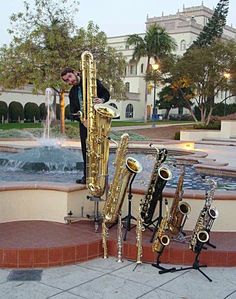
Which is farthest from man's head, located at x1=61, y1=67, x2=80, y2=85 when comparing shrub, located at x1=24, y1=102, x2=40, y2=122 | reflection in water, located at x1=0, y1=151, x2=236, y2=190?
shrub, located at x1=24, y1=102, x2=40, y2=122

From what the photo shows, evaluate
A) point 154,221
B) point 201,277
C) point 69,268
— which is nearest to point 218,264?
point 201,277

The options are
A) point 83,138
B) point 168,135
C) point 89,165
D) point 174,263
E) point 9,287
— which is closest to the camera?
point 9,287

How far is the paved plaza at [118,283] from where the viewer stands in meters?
3.55

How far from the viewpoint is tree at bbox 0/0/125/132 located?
2259 centimetres

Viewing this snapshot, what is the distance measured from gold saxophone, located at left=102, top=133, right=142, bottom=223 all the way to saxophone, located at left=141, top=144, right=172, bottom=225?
0.19 m

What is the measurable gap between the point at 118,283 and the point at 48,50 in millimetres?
20512

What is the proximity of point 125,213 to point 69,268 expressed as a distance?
4.65ft

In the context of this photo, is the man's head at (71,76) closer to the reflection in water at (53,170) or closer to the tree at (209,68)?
the reflection in water at (53,170)

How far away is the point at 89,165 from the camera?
466cm

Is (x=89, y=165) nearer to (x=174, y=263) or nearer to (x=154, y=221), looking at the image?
(x=154, y=221)

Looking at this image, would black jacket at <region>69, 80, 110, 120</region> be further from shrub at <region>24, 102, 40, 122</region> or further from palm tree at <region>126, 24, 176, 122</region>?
palm tree at <region>126, 24, 176, 122</region>

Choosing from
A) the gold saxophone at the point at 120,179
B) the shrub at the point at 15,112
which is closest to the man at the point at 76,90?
the gold saxophone at the point at 120,179

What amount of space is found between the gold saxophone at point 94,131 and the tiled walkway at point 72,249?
0.56 meters

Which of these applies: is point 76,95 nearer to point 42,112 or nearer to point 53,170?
point 53,170
